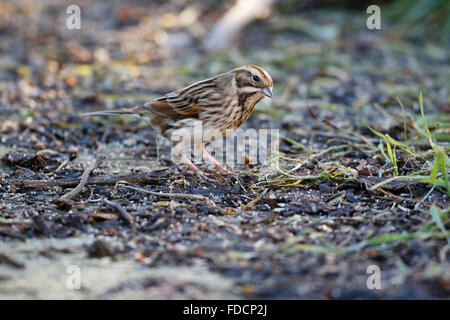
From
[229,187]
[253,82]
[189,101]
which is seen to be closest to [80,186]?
[229,187]

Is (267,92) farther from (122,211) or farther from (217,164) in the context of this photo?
(122,211)

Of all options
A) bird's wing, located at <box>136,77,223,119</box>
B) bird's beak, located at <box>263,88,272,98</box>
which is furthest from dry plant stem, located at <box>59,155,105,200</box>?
bird's beak, located at <box>263,88,272,98</box>

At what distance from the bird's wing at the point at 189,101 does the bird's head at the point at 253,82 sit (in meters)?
0.21

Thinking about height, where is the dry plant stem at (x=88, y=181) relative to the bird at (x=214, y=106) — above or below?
below

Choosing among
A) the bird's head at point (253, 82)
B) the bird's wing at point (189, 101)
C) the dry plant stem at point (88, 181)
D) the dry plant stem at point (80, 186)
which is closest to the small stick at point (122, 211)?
the dry plant stem at point (80, 186)

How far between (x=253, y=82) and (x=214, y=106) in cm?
42

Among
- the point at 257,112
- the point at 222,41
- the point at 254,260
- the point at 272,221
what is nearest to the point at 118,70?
the point at 222,41

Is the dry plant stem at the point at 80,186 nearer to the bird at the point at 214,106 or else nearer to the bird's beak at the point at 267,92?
the bird at the point at 214,106

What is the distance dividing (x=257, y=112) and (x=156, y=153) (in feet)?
5.80

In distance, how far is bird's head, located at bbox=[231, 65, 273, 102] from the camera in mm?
5145

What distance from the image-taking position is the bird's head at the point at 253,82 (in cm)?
514

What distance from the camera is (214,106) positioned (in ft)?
17.5

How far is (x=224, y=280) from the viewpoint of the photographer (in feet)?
10.7
